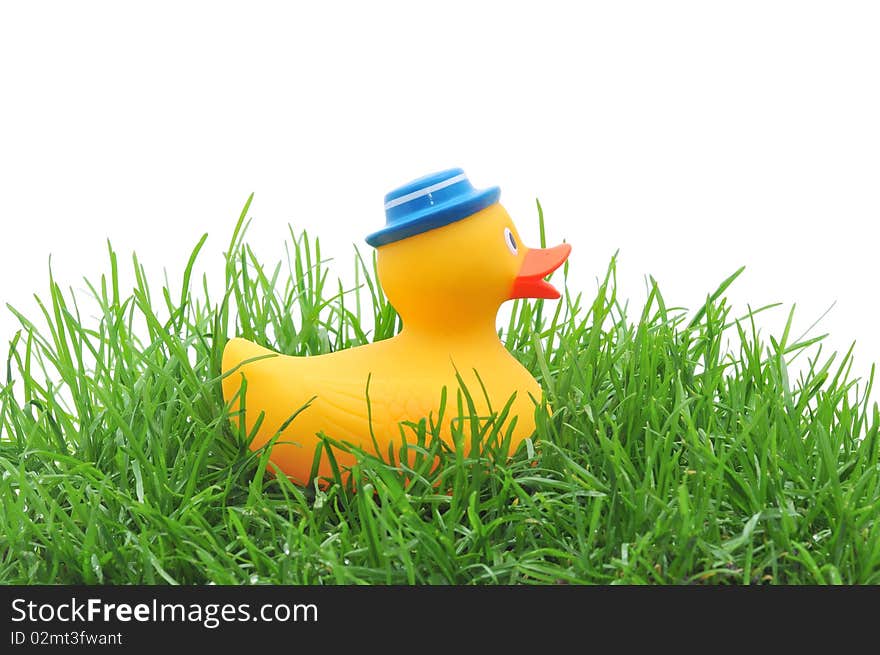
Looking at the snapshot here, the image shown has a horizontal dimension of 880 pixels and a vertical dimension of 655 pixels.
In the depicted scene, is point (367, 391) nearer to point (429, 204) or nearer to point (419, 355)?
point (419, 355)

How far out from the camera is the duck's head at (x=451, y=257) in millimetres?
1484

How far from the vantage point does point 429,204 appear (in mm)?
1490

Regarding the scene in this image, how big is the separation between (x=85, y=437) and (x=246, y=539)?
16.4 inches

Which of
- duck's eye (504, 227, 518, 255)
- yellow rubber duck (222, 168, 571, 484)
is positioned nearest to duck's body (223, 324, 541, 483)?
yellow rubber duck (222, 168, 571, 484)

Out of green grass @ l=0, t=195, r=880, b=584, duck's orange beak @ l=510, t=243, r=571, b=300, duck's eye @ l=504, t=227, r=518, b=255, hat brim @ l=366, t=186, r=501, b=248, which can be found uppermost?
hat brim @ l=366, t=186, r=501, b=248

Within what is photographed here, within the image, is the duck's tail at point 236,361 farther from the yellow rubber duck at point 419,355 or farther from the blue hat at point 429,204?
the blue hat at point 429,204

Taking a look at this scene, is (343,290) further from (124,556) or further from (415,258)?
(124,556)

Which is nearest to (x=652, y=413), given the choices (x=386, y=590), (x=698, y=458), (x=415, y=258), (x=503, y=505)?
(x=698, y=458)

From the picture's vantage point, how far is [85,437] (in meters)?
1.59

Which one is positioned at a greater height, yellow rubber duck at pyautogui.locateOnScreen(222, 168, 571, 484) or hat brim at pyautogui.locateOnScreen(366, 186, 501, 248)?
hat brim at pyautogui.locateOnScreen(366, 186, 501, 248)

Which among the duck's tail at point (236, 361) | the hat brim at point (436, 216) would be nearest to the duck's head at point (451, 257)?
the hat brim at point (436, 216)

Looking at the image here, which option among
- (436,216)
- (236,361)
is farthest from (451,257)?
(236,361)

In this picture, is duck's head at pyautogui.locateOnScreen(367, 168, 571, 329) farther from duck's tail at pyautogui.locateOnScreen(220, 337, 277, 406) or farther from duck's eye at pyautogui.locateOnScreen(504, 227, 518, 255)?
duck's tail at pyautogui.locateOnScreen(220, 337, 277, 406)

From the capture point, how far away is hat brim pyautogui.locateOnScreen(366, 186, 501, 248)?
4.83 ft
